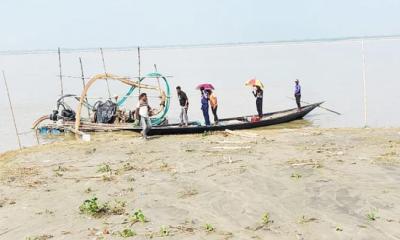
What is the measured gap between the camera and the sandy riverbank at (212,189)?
8172 mm

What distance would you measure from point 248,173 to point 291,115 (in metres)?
13.8

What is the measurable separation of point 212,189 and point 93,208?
2472 mm

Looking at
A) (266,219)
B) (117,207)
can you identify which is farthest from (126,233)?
(266,219)

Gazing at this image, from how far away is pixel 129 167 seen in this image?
504 inches

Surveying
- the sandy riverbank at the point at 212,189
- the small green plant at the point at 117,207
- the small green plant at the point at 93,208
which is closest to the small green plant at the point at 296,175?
the sandy riverbank at the point at 212,189

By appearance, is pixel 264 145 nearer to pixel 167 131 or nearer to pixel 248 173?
pixel 248 173

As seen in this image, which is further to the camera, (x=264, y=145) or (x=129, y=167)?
(x=264, y=145)

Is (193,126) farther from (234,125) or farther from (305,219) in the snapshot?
(305,219)

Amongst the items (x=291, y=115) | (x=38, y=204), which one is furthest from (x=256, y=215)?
(x=291, y=115)

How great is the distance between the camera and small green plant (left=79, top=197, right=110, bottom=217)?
9016 millimetres

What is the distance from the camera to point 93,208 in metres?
9.03

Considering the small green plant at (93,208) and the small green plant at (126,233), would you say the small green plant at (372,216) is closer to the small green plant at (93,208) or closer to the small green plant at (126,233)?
the small green plant at (126,233)

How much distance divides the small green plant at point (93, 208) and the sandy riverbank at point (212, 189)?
4 cm

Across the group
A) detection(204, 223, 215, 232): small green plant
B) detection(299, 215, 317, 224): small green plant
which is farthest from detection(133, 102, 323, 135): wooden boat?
detection(299, 215, 317, 224): small green plant
